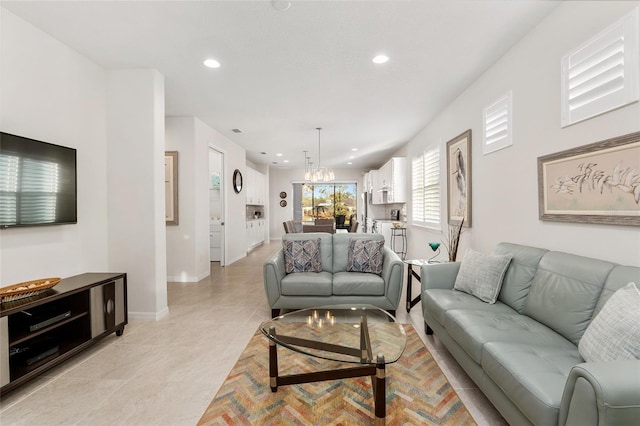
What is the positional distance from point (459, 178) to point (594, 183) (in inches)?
78.5

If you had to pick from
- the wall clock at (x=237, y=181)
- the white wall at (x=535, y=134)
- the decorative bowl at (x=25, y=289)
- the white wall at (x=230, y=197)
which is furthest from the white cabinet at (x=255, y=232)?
the white wall at (x=535, y=134)

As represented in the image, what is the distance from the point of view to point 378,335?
203 cm

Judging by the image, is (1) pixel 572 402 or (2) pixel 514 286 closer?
(1) pixel 572 402

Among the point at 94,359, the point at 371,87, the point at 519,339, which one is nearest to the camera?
the point at 519,339

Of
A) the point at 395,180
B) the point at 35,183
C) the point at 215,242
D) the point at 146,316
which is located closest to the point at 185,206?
the point at 146,316

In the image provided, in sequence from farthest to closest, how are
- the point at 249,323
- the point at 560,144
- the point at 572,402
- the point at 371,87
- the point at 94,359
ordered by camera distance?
the point at 371,87
the point at 249,323
the point at 94,359
the point at 560,144
the point at 572,402

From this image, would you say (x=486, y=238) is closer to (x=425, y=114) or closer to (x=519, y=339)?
(x=519, y=339)

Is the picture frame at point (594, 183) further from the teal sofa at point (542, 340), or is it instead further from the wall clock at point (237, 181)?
the wall clock at point (237, 181)

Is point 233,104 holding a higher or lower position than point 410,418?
higher

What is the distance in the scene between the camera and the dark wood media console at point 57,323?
1.91 m

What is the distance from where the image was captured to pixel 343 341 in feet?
6.57

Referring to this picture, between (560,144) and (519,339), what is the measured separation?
1.51 m

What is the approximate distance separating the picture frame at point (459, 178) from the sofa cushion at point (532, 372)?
2.26 meters

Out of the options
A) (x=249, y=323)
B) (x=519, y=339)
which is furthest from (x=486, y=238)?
(x=249, y=323)
